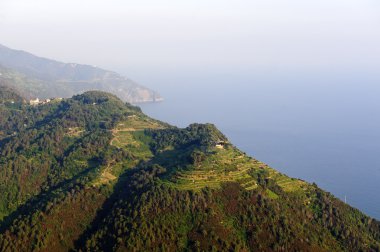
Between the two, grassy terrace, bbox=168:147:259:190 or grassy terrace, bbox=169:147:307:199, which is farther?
grassy terrace, bbox=169:147:307:199

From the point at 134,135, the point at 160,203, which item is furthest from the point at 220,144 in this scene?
the point at 160,203

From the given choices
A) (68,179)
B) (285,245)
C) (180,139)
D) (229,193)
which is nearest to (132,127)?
(180,139)

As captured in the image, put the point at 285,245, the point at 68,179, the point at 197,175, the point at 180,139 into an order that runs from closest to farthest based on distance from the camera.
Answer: the point at 285,245, the point at 197,175, the point at 68,179, the point at 180,139

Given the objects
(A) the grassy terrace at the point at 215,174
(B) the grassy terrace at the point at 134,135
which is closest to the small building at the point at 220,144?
(A) the grassy terrace at the point at 215,174

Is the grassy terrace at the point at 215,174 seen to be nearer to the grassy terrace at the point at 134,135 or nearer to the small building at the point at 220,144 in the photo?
the small building at the point at 220,144

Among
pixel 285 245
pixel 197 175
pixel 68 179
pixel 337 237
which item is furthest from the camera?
pixel 68 179

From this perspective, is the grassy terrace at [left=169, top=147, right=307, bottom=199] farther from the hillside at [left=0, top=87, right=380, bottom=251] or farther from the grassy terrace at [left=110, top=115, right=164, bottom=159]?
the grassy terrace at [left=110, top=115, right=164, bottom=159]

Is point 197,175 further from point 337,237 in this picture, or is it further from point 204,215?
point 337,237

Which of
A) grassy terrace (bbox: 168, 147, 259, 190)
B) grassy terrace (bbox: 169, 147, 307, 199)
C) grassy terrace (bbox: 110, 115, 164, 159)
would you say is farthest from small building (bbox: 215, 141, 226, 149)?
grassy terrace (bbox: 110, 115, 164, 159)

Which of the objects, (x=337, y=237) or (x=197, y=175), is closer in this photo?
(x=337, y=237)
